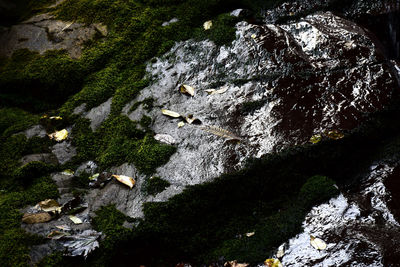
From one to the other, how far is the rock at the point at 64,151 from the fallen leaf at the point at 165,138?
37.8 inches

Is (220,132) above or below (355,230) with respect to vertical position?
above

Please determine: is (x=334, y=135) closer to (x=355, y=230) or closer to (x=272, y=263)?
(x=355, y=230)

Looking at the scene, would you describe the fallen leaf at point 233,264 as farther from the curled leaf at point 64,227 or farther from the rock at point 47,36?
the rock at point 47,36

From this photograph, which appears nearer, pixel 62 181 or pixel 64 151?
pixel 62 181

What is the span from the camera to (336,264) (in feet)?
8.03

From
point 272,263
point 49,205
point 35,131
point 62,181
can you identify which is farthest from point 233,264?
point 35,131

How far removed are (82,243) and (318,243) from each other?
2.01 meters

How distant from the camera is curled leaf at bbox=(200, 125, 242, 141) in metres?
3.18

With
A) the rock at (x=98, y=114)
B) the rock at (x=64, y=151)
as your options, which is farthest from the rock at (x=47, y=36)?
the rock at (x=64, y=151)

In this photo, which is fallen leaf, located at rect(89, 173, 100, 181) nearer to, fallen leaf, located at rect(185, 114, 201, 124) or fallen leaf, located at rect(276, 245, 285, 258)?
fallen leaf, located at rect(185, 114, 201, 124)

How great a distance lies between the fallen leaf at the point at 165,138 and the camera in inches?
128

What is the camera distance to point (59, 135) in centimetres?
351

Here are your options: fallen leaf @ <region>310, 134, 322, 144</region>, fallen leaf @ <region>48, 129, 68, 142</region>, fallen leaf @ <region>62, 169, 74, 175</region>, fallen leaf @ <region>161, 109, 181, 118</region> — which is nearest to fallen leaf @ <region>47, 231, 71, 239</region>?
fallen leaf @ <region>62, 169, 74, 175</region>

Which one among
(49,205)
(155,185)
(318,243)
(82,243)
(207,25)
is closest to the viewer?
(82,243)
